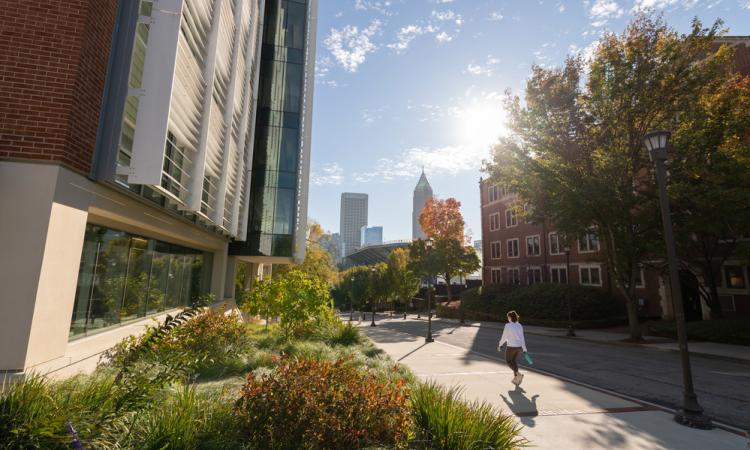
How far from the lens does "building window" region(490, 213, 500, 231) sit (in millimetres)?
45938

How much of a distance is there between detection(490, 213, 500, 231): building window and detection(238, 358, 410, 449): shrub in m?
43.9

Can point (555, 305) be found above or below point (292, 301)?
below

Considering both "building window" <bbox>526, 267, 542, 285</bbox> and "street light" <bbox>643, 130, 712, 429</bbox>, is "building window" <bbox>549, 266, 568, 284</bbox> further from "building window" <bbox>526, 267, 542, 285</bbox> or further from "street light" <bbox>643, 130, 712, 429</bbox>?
"street light" <bbox>643, 130, 712, 429</bbox>

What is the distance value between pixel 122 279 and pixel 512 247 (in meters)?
40.7

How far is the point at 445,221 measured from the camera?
149ft

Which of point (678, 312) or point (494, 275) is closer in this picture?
point (678, 312)

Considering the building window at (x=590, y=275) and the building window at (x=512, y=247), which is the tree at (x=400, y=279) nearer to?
the building window at (x=512, y=247)

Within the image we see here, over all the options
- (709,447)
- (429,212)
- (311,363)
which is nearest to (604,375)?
(709,447)

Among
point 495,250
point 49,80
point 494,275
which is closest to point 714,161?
point 49,80

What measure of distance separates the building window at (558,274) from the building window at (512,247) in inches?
211

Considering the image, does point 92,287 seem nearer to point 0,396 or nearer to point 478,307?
point 0,396

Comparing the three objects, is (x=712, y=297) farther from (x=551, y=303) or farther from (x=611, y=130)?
(x=611, y=130)

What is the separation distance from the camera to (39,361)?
6.07m

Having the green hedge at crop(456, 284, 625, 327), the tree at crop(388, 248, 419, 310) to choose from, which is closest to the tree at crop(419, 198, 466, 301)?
the green hedge at crop(456, 284, 625, 327)
